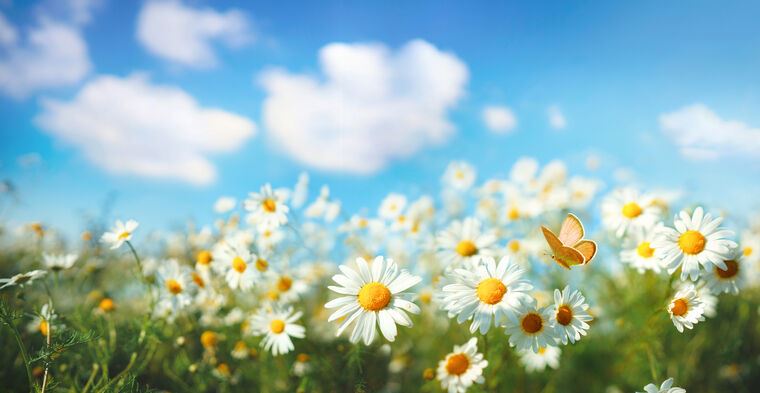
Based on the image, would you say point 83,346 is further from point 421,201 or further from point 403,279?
point 421,201

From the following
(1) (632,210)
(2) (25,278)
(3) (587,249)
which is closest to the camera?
(3) (587,249)

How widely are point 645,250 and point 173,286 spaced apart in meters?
2.44

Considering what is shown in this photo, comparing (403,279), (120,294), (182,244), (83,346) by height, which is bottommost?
(83,346)

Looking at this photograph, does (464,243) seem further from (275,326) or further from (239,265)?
(239,265)

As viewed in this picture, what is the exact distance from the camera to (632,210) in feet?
9.03

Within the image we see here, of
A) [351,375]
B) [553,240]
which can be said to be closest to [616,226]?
[553,240]

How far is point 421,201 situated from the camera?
4371 millimetres

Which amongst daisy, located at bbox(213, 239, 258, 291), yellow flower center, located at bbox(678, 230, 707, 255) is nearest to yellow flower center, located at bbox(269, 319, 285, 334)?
daisy, located at bbox(213, 239, 258, 291)

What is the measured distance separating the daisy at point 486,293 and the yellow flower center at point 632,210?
129 centimetres

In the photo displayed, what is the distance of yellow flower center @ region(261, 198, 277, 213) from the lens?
112 inches

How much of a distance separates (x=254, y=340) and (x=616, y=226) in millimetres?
2284

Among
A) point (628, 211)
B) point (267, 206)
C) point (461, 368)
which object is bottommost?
point (461, 368)

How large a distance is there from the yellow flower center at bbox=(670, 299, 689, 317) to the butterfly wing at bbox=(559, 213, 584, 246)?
542 millimetres

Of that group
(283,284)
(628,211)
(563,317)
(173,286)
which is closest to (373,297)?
(563,317)
